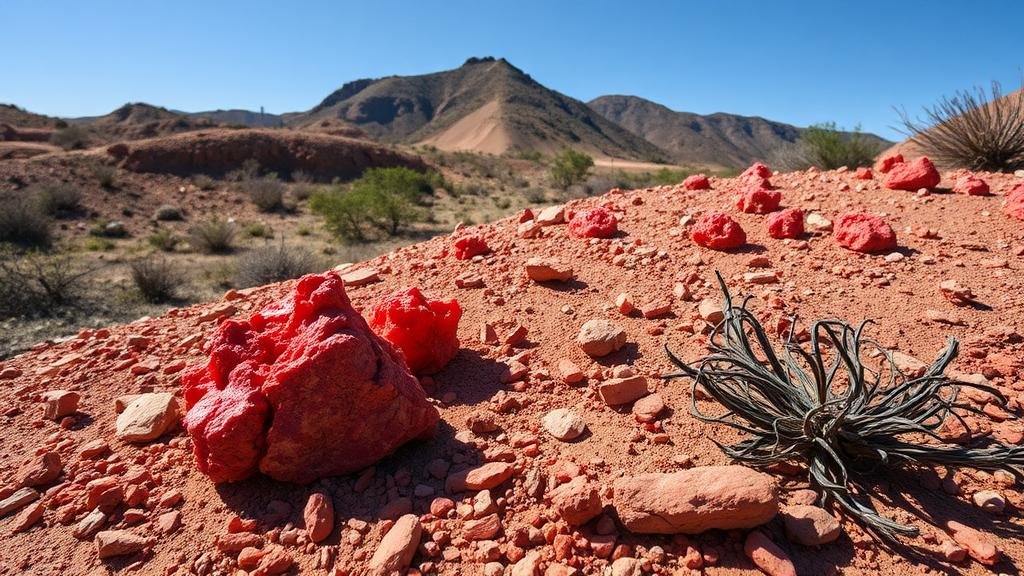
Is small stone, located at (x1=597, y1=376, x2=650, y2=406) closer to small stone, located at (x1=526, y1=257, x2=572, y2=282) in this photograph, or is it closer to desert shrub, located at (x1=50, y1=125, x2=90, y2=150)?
small stone, located at (x1=526, y1=257, x2=572, y2=282)

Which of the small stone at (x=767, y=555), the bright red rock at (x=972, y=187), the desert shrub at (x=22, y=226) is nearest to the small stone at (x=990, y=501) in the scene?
the small stone at (x=767, y=555)

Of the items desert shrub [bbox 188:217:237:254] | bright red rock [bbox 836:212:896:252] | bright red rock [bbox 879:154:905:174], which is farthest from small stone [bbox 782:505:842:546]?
desert shrub [bbox 188:217:237:254]

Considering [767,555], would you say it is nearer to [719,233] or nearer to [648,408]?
[648,408]

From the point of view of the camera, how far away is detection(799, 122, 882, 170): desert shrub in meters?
8.77

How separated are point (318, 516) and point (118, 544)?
2.57 feet

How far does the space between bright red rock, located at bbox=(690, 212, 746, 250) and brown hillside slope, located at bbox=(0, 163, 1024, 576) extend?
0.09 metres

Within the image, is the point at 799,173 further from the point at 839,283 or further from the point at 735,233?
the point at 839,283

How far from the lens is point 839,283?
126 inches

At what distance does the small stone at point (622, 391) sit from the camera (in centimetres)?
248

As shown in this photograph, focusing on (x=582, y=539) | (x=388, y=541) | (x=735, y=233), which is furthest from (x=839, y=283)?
(x=388, y=541)

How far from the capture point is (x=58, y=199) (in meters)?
15.1

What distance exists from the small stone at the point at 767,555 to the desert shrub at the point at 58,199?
1923cm

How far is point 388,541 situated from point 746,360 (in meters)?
1.66

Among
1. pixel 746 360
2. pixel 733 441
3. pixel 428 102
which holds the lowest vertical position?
pixel 733 441
